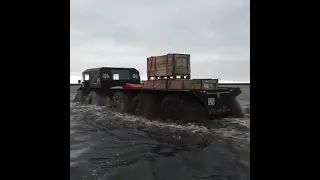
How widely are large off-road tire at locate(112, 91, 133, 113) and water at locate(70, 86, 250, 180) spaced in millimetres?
3766

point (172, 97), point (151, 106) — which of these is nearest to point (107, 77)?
point (151, 106)

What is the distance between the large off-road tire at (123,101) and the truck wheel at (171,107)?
3.50 metres

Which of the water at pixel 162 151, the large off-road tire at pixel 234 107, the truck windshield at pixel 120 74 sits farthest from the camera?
the truck windshield at pixel 120 74

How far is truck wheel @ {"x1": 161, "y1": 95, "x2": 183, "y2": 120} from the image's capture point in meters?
11.9

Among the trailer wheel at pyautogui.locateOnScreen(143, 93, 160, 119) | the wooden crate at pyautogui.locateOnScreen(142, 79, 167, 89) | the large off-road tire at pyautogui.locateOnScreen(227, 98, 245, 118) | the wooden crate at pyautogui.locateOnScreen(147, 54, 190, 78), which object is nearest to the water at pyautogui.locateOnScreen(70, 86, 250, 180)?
the large off-road tire at pyautogui.locateOnScreen(227, 98, 245, 118)

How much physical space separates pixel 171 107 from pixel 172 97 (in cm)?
52

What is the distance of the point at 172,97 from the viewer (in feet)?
40.2

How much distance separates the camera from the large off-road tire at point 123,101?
51.4ft

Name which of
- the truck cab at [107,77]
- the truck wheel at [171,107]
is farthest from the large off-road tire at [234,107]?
the truck cab at [107,77]

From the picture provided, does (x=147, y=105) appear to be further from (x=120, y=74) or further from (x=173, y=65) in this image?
(x=120, y=74)

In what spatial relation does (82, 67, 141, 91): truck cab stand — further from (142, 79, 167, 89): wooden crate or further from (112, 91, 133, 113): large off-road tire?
(142, 79, 167, 89): wooden crate

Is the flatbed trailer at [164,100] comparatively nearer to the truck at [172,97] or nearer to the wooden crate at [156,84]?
the truck at [172,97]

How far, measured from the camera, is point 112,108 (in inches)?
690
